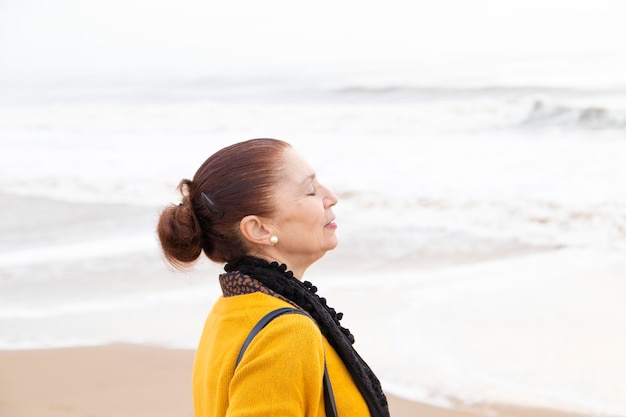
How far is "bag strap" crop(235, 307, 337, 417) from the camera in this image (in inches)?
61.8

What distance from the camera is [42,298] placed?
21.8 ft

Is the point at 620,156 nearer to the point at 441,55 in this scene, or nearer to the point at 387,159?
the point at 387,159

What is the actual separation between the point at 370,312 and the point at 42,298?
2595mm

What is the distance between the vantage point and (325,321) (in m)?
1.70

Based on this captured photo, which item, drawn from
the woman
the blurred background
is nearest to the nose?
the woman

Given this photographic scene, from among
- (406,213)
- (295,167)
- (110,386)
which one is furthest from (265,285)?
(406,213)

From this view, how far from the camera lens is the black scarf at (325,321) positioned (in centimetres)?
169

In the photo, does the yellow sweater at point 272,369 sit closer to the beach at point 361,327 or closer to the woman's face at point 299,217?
the woman's face at point 299,217

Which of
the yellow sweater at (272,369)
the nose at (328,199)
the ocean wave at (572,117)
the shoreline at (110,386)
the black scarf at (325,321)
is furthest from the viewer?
the ocean wave at (572,117)

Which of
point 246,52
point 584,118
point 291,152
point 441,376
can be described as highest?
point 291,152

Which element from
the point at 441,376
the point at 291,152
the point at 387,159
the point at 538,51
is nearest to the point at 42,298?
the point at 441,376

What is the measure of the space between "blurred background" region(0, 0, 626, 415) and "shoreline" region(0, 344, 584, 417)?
0.16 metres

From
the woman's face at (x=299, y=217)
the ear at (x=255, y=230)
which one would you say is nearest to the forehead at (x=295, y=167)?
the woman's face at (x=299, y=217)

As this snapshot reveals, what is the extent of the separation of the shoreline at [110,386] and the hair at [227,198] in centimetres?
268
